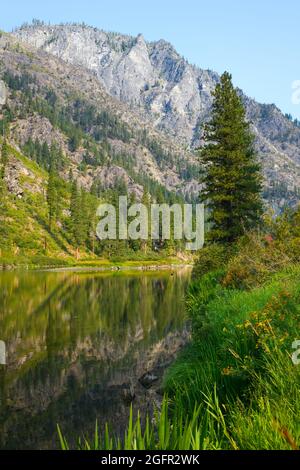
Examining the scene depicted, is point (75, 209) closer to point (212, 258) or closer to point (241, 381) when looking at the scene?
point (212, 258)

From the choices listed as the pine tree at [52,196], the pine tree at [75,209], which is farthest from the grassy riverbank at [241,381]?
the pine tree at [52,196]

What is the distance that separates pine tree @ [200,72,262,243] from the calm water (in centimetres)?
833

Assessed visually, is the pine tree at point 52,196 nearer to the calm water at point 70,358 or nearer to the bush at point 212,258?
the calm water at point 70,358

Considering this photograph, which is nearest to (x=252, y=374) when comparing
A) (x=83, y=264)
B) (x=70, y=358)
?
(x=70, y=358)

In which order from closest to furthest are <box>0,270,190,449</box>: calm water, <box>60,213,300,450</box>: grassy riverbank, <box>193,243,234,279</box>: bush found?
<box>60,213,300,450</box>: grassy riverbank
<box>0,270,190,449</box>: calm water
<box>193,243,234,279</box>: bush

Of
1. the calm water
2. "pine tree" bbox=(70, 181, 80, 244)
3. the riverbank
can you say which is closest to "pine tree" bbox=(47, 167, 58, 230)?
"pine tree" bbox=(70, 181, 80, 244)

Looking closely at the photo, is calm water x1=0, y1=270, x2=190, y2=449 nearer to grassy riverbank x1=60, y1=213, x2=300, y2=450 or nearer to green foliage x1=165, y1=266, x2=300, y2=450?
grassy riverbank x1=60, y1=213, x2=300, y2=450

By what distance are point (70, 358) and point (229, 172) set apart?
21185mm

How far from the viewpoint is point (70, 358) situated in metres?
21.1

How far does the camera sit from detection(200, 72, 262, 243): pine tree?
36.8 metres

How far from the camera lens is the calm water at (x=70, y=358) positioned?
13.8m

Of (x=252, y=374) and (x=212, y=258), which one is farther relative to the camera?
(x=212, y=258)

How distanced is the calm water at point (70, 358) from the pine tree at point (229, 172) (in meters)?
8.33

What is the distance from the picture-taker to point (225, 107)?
38062 mm
